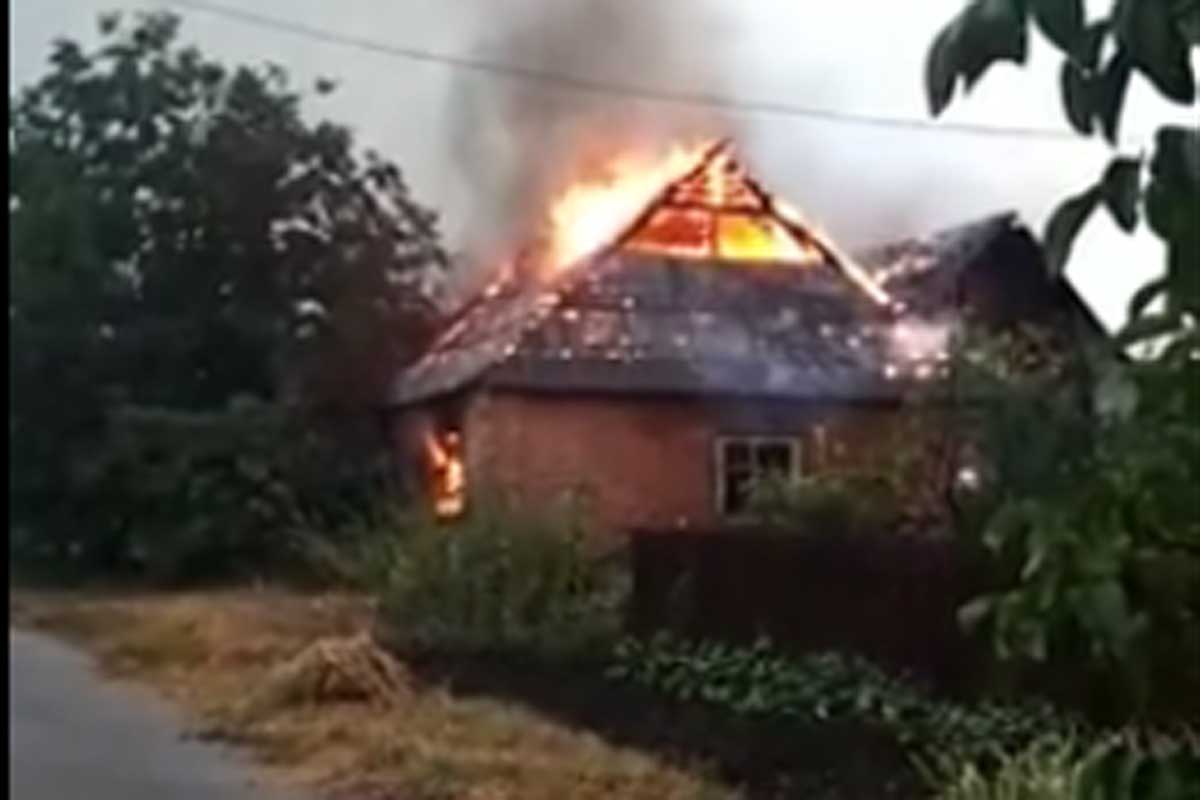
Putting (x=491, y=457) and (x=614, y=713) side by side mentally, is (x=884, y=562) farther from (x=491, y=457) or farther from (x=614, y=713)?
(x=491, y=457)

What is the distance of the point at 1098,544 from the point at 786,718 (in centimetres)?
157

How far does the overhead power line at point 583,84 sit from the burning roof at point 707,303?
56 mm

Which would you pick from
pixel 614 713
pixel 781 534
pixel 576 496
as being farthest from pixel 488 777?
pixel 781 534

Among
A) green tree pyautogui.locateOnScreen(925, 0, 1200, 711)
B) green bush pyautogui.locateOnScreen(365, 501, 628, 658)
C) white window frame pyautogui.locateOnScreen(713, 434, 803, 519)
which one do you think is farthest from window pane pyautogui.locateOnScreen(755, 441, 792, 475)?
green tree pyautogui.locateOnScreen(925, 0, 1200, 711)

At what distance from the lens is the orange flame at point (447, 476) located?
1.76m

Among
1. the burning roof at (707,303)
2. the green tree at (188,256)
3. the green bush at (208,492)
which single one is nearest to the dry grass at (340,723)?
the green bush at (208,492)

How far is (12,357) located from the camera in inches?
54.2

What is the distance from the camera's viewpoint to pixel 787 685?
1.96m

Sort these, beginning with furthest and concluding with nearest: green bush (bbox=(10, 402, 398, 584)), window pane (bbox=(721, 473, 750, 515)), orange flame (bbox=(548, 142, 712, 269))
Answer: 1. window pane (bbox=(721, 473, 750, 515))
2. orange flame (bbox=(548, 142, 712, 269))
3. green bush (bbox=(10, 402, 398, 584))

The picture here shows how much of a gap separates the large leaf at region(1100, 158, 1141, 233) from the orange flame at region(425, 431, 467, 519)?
1.36m

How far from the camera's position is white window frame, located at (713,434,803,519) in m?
1.83

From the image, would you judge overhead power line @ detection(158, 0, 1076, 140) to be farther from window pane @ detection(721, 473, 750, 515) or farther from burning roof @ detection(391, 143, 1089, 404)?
window pane @ detection(721, 473, 750, 515)

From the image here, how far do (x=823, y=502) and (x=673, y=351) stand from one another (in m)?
0.24

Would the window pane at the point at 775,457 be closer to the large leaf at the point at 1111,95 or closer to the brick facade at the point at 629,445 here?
the brick facade at the point at 629,445
